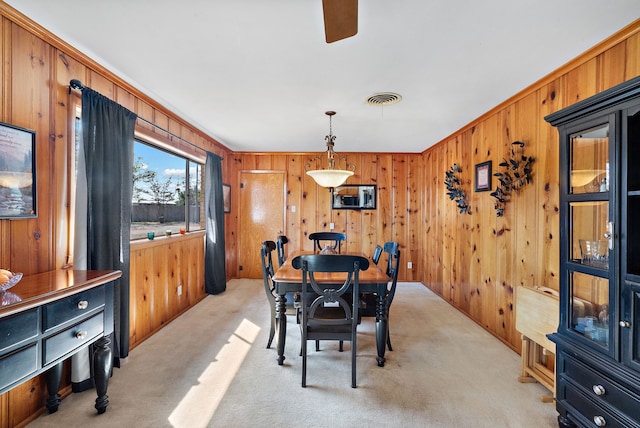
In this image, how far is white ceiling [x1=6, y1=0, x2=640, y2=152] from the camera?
5.23ft

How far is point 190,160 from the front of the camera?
405 centimetres

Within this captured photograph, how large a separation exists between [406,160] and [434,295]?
2.41 metres

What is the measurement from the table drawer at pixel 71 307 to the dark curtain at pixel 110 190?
0.53 m

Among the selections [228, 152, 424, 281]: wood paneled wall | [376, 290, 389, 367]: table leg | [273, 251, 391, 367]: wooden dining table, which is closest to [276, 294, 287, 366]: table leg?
[273, 251, 391, 367]: wooden dining table

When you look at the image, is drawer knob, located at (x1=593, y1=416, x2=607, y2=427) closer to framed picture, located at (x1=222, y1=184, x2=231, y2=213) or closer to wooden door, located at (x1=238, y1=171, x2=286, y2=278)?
wooden door, located at (x1=238, y1=171, x2=286, y2=278)

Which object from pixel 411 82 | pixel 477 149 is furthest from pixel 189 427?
pixel 477 149

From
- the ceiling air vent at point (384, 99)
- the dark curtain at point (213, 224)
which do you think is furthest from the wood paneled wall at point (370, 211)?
the ceiling air vent at point (384, 99)

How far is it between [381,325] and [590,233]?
1.52 meters

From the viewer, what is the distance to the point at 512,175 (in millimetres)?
2814

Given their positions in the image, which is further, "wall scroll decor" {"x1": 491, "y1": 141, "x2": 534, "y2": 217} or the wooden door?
the wooden door

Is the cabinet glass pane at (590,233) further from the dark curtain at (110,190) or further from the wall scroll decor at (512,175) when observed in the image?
the dark curtain at (110,190)

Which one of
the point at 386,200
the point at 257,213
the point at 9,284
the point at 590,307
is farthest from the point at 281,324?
the point at 386,200

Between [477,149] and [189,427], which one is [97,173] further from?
[477,149]

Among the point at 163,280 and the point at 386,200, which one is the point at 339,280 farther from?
the point at 386,200
